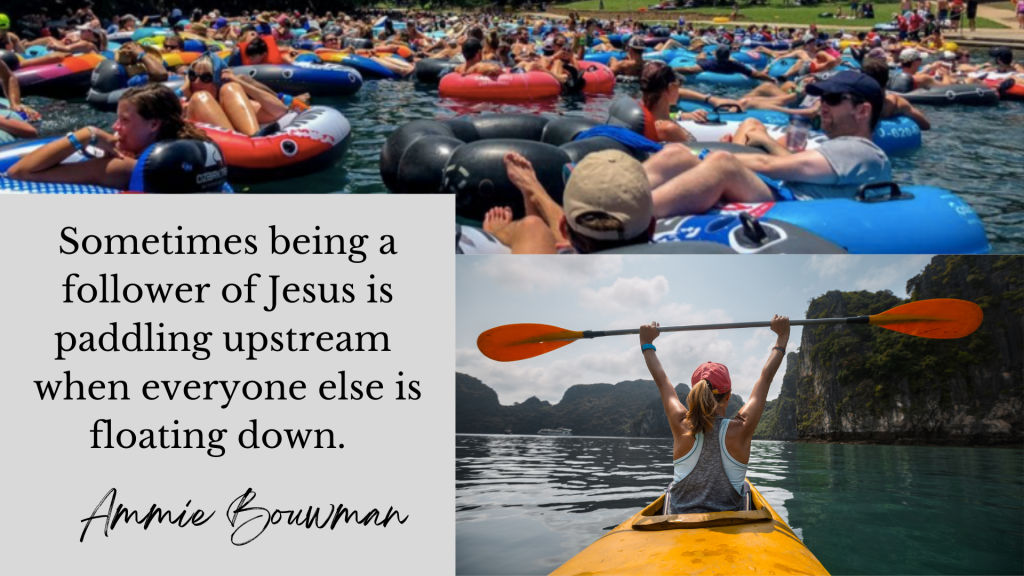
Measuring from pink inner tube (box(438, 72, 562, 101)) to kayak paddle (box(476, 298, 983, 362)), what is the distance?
1004cm

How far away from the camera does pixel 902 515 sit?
199 inches

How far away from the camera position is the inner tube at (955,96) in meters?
13.2

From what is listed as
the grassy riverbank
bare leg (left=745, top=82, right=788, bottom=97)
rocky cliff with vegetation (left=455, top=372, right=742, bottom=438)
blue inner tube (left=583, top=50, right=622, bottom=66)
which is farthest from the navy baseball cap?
the grassy riverbank

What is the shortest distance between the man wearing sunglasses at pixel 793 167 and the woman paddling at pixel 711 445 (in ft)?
7.04

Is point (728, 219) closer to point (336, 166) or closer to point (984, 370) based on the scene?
point (984, 370)

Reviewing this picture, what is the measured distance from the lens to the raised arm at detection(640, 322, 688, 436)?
3.05m

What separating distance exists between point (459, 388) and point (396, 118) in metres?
8.92

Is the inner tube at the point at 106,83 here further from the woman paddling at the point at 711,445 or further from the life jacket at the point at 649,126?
the woman paddling at the point at 711,445

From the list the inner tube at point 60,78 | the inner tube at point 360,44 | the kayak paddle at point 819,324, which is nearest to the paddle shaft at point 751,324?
the kayak paddle at point 819,324

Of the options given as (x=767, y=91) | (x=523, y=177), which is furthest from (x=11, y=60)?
(x=767, y=91)

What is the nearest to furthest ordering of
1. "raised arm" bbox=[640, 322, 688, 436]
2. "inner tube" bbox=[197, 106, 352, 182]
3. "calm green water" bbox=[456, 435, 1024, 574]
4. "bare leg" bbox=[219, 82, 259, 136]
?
"raised arm" bbox=[640, 322, 688, 436] → "calm green water" bbox=[456, 435, 1024, 574] → "inner tube" bbox=[197, 106, 352, 182] → "bare leg" bbox=[219, 82, 259, 136]

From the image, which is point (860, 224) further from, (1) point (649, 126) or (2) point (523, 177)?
(1) point (649, 126)

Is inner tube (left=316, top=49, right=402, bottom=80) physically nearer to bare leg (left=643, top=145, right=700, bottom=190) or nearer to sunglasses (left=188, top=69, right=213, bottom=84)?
sunglasses (left=188, top=69, right=213, bottom=84)

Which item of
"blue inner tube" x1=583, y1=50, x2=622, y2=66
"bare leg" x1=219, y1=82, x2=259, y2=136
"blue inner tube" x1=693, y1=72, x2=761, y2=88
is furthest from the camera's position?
"blue inner tube" x1=583, y1=50, x2=622, y2=66
